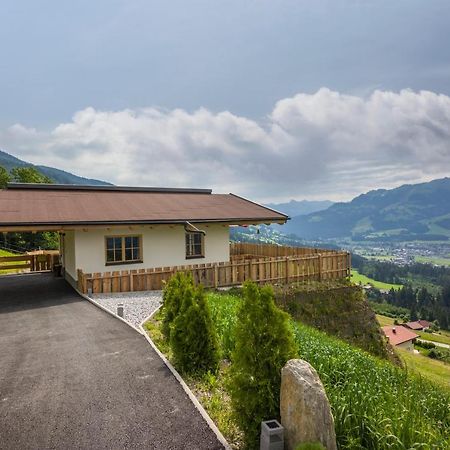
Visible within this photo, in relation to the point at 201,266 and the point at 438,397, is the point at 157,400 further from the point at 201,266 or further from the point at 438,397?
the point at 201,266

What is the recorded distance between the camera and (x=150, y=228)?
62.2 ft

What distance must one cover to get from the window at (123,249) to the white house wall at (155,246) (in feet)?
0.70

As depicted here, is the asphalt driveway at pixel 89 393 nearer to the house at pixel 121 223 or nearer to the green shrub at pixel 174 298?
the green shrub at pixel 174 298

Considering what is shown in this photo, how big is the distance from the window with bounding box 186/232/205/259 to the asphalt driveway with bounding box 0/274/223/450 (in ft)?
30.8

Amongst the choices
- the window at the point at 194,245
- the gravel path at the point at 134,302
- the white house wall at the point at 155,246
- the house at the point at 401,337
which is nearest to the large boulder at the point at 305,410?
the gravel path at the point at 134,302

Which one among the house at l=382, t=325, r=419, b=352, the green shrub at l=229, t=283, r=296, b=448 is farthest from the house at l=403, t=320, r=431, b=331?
the green shrub at l=229, t=283, r=296, b=448

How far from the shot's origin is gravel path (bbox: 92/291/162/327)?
12156 millimetres

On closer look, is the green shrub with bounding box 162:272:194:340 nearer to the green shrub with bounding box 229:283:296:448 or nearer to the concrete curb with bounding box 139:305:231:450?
the concrete curb with bounding box 139:305:231:450

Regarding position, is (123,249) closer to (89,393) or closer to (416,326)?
(89,393)

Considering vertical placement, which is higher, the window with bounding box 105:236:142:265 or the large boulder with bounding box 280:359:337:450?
the window with bounding box 105:236:142:265

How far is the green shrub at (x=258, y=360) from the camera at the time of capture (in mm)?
5102

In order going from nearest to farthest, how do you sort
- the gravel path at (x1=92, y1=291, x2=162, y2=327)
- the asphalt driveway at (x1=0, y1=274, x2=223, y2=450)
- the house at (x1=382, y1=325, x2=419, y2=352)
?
the asphalt driveway at (x1=0, y1=274, x2=223, y2=450) → the gravel path at (x1=92, y1=291, x2=162, y2=327) → the house at (x1=382, y1=325, x2=419, y2=352)

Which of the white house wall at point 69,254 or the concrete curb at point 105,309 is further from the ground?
the white house wall at point 69,254

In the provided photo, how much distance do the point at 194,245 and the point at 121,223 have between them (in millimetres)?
4996
